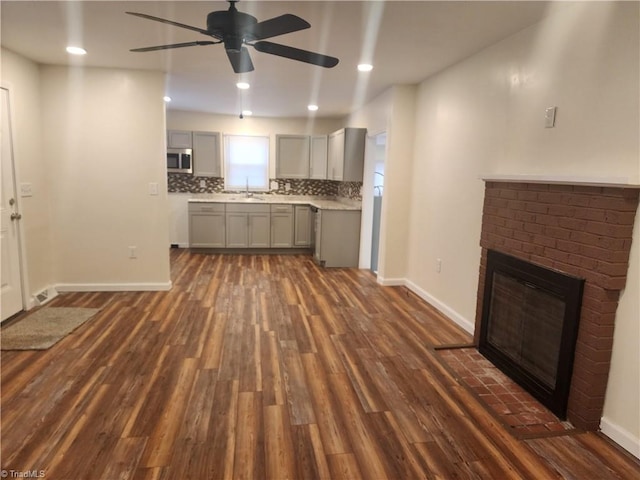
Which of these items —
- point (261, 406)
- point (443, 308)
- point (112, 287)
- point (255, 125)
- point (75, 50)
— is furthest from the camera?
point (255, 125)

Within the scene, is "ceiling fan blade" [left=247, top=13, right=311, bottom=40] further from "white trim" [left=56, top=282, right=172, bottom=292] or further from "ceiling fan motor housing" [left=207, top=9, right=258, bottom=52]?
"white trim" [left=56, top=282, right=172, bottom=292]

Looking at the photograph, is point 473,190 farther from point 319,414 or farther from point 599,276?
point 319,414

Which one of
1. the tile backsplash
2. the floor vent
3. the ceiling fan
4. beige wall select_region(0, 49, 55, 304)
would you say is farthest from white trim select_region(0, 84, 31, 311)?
the tile backsplash

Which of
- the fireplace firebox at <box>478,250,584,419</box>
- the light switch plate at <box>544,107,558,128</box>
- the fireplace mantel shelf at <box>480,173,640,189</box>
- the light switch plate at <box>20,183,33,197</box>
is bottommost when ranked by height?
the fireplace firebox at <box>478,250,584,419</box>

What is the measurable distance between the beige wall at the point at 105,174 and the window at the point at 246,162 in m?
2.98

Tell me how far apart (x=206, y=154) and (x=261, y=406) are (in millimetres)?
5538

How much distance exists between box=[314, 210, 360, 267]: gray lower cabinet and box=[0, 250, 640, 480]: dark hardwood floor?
207 centimetres

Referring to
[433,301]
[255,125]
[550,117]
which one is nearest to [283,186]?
[255,125]

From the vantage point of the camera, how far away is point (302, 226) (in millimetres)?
6871

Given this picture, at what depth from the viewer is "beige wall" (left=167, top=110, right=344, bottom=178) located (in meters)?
7.01

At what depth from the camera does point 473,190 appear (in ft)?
11.3

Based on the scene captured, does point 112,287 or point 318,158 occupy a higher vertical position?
point 318,158

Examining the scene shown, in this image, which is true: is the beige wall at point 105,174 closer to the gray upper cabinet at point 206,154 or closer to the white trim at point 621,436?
the gray upper cabinet at point 206,154

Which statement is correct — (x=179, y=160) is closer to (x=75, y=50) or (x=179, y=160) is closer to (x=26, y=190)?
(x=26, y=190)
